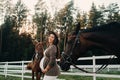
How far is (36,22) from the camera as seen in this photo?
55781mm

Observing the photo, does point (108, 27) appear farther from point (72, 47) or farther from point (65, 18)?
point (65, 18)

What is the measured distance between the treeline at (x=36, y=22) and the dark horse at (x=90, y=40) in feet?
126

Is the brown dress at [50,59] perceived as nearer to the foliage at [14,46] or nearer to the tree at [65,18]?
the foliage at [14,46]

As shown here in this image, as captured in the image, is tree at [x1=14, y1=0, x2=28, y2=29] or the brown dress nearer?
the brown dress

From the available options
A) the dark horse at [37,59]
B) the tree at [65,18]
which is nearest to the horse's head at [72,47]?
the dark horse at [37,59]

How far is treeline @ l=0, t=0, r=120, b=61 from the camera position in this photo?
47.3 meters

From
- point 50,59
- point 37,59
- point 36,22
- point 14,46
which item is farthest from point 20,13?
point 50,59

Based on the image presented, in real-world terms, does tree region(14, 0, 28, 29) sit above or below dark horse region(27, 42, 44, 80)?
above

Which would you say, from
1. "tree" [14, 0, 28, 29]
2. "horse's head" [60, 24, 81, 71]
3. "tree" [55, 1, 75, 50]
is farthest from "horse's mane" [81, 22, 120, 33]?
"tree" [14, 0, 28, 29]

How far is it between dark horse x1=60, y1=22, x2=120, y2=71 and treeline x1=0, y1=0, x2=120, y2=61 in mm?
38453

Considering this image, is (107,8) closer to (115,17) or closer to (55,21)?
(115,17)

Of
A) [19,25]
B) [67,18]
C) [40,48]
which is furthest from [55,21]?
[40,48]

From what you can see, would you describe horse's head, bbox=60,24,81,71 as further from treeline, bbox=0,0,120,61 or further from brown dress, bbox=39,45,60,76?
treeline, bbox=0,0,120,61

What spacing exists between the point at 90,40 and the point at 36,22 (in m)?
49.7
